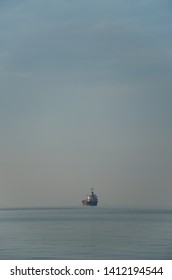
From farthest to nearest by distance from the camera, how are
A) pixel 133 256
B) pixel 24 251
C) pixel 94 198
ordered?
pixel 94 198, pixel 24 251, pixel 133 256

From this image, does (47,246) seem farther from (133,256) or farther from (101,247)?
(133,256)

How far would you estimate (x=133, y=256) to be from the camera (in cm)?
1008

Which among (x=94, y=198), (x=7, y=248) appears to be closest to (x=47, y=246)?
(x=7, y=248)
